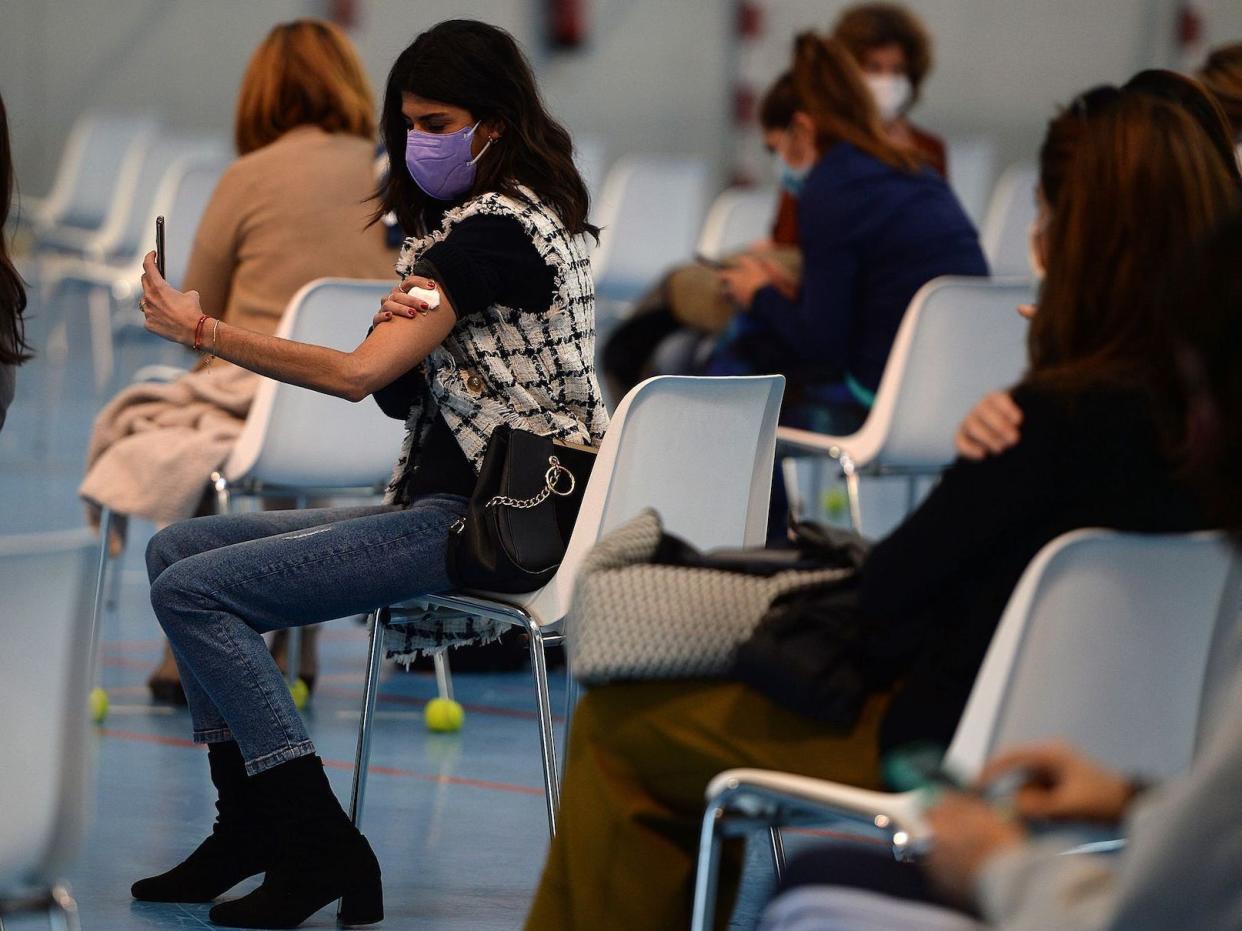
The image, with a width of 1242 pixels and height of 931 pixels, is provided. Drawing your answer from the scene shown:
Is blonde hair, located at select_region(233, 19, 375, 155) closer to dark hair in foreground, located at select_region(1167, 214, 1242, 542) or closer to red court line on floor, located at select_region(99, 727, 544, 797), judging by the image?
red court line on floor, located at select_region(99, 727, 544, 797)

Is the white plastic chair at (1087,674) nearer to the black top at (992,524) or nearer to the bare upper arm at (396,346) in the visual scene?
the black top at (992,524)

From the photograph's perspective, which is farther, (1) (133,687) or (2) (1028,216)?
(2) (1028,216)

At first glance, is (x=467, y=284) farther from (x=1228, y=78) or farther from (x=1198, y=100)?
(x=1228, y=78)

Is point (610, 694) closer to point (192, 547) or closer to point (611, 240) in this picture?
point (192, 547)

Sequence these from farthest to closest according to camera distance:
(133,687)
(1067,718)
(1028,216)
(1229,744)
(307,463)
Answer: (1028,216) < (133,687) < (307,463) < (1067,718) < (1229,744)

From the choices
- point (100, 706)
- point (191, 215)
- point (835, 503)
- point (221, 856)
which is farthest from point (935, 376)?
point (191, 215)

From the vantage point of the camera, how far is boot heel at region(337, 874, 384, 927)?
243 centimetres

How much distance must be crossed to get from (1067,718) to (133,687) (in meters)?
2.53

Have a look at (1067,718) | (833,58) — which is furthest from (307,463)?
(1067,718)

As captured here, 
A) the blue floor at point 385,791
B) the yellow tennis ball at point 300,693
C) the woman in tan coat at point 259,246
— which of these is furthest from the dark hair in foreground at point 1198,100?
the yellow tennis ball at point 300,693

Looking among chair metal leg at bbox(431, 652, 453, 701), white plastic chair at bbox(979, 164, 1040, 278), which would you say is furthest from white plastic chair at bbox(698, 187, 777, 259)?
chair metal leg at bbox(431, 652, 453, 701)

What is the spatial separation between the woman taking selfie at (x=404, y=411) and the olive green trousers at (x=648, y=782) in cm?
Result: 56

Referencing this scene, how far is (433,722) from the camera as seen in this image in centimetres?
358

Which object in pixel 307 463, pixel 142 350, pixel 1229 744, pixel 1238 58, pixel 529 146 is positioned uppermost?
pixel 1238 58
